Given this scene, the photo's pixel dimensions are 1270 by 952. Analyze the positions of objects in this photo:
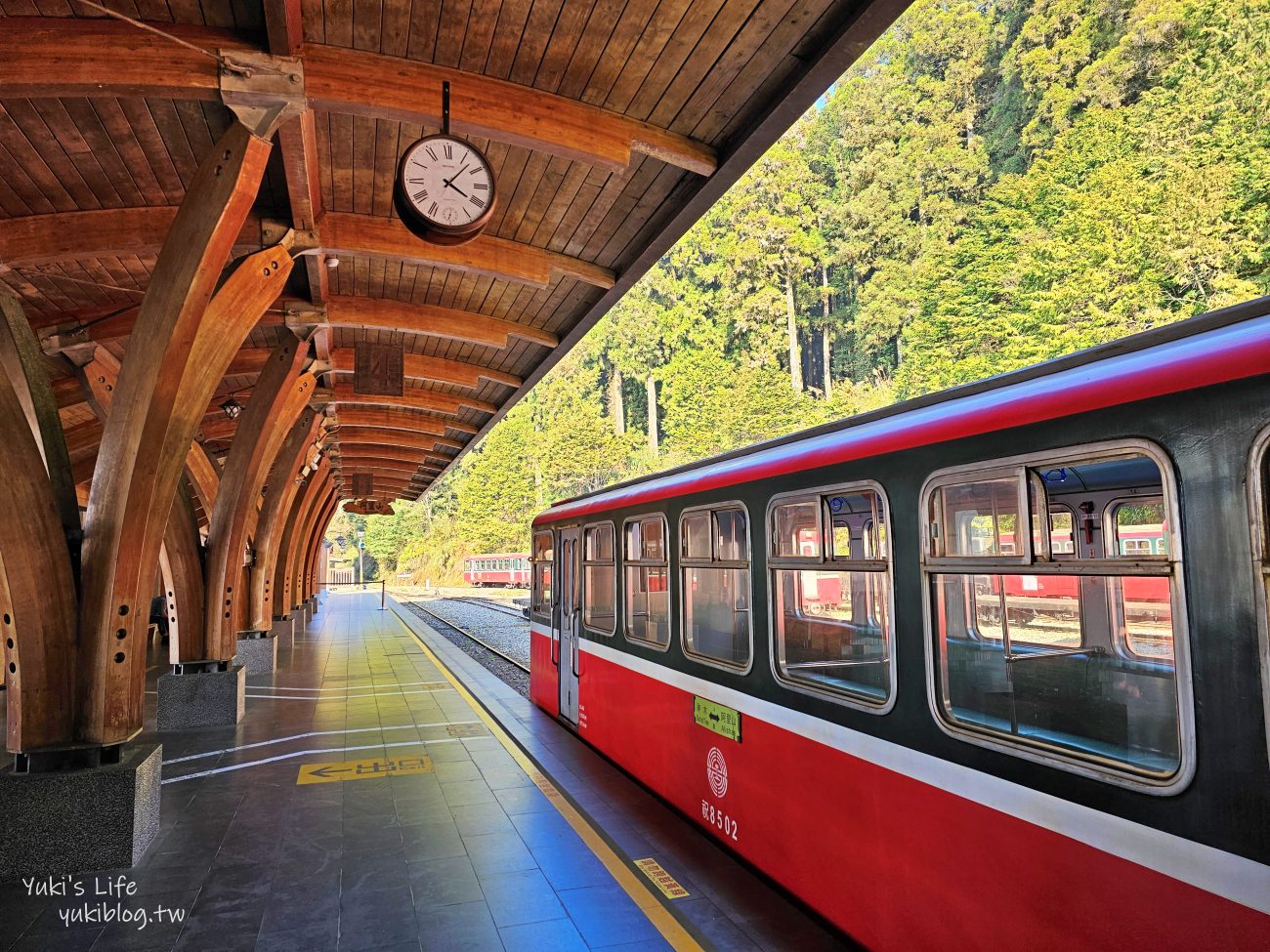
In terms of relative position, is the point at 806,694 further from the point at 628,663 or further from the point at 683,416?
the point at 683,416

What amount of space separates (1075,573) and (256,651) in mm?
13571

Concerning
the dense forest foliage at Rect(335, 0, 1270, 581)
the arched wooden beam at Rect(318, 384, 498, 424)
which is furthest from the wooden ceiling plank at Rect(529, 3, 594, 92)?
the dense forest foliage at Rect(335, 0, 1270, 581)

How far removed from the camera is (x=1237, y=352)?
2.26 metres

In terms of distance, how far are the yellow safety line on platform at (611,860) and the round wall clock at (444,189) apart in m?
3.87

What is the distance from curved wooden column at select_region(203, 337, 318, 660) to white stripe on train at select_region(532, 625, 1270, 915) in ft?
22.5

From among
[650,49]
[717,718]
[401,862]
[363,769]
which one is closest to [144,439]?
[401,862]

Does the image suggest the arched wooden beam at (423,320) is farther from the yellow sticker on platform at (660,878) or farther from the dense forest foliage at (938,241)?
the dense forest foliage at (938,241)

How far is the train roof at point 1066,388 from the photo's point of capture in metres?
2.33

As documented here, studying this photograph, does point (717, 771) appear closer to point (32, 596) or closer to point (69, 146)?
point (32, 596)

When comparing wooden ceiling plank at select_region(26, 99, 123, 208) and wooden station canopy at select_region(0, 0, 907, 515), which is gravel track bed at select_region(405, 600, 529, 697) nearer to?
wooden station canopy at select_region(0, 0, 907, 515)

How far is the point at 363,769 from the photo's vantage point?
7414 millimetres

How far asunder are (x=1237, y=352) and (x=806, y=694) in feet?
8.17

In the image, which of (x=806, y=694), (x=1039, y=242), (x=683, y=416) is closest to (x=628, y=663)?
(x=806, y=694)

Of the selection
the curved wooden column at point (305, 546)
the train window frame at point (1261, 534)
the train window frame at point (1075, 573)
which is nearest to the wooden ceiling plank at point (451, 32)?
the train window frame at point (1075, 573)
